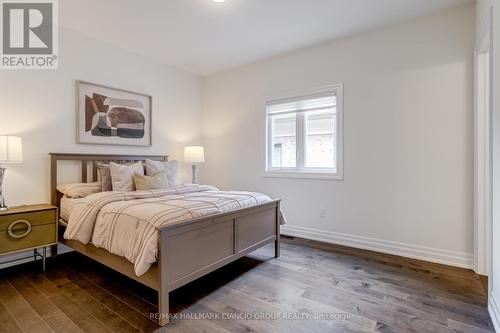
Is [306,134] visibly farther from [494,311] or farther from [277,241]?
[494,311]

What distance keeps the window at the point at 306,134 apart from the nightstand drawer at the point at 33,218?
269 cm

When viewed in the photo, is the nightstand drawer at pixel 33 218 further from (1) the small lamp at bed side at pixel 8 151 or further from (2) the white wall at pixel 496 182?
(2) the white wall at pixel 496 182

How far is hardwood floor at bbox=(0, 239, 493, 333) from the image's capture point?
71.0 inches

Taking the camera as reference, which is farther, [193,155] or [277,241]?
[193,155]

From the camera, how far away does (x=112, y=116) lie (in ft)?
11.7

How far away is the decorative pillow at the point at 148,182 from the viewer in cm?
300

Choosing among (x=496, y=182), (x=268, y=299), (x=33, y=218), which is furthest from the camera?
(x=33, y=218)

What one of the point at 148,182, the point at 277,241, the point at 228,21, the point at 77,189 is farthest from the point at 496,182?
the point at 77,189

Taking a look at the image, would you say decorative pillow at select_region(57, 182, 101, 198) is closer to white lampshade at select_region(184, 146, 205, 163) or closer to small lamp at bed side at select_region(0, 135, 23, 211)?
small lamp at bed side at select_region(0, 135, 23, 211)

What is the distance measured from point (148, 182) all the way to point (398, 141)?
284 centimetres

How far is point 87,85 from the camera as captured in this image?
3.31m

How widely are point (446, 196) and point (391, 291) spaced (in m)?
1.24


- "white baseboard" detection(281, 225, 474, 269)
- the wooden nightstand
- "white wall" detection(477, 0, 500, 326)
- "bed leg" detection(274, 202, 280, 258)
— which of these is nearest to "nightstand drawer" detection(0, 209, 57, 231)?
the wooden nightstand

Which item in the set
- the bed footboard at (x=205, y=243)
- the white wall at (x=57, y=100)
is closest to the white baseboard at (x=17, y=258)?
the white wall at (x=57, y=100)
